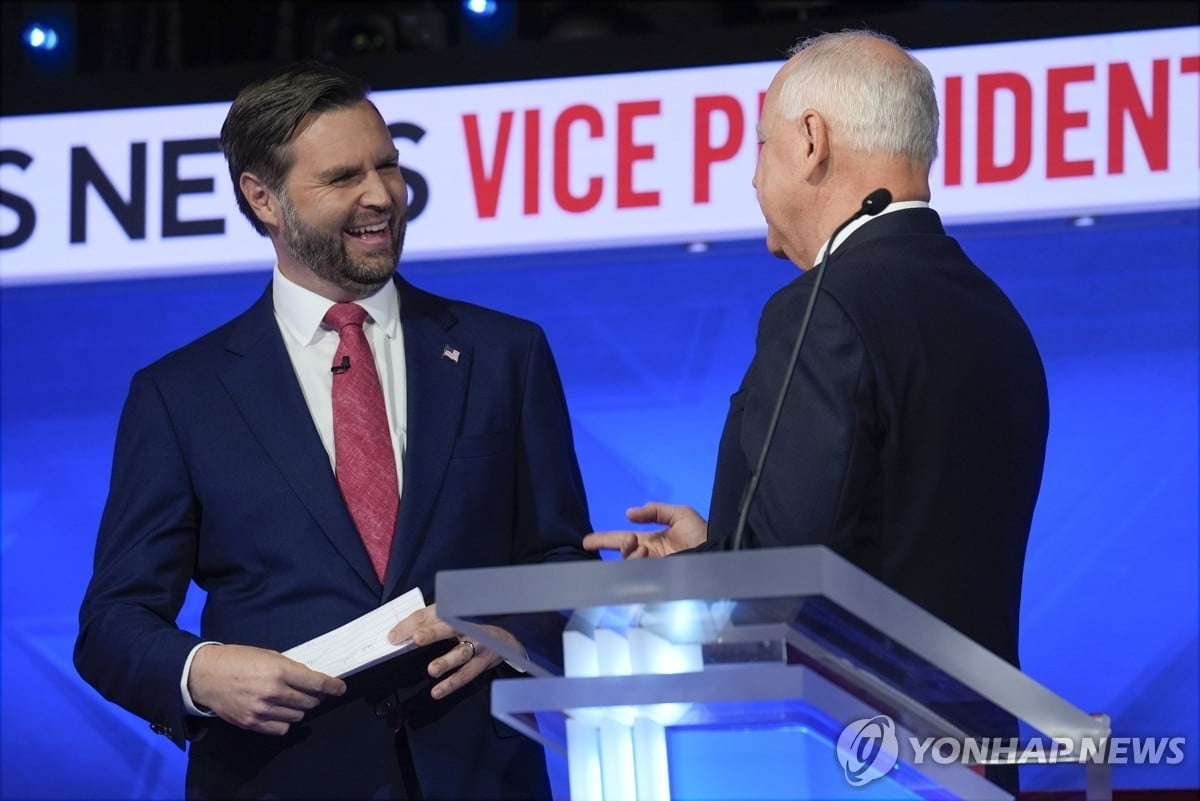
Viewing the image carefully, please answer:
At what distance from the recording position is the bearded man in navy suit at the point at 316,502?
2305 millimetres

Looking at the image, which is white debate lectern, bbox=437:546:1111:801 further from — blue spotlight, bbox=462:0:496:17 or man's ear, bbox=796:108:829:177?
blue spotlight, bbox=462:0:496:17

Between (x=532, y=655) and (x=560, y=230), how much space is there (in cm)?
241

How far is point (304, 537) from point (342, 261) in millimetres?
412

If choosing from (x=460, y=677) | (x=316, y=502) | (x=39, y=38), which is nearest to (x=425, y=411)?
(x=316, y=502)

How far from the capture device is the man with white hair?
1.79 meters

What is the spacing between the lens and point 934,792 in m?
1.51

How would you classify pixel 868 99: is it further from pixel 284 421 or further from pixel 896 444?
pixel 284 421

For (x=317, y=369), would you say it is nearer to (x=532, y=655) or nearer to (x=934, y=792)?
(x=532, y=655)

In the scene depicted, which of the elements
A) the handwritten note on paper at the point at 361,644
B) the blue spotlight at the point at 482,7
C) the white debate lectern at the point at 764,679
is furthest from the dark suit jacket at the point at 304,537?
the blue spotlight at the point at 482,7

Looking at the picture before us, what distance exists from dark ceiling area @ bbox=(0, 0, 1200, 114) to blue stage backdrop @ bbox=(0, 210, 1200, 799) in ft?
1.37

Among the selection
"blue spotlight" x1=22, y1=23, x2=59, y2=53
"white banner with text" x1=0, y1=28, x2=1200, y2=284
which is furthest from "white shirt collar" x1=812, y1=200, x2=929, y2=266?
"blue spotlight" x1=22, y1=23, x2=59, y2=53

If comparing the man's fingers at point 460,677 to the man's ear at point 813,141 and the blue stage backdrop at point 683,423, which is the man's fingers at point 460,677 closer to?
the man's ear at point 813,141

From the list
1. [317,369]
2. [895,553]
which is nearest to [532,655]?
[895,553]

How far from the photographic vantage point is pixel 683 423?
4105 mm
